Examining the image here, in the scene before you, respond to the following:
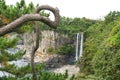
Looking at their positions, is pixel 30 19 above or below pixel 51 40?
above

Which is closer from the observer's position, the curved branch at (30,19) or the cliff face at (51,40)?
the curved branch at (30,19)

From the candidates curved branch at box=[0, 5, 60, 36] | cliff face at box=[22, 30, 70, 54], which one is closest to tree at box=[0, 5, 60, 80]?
curved branch at box=[0, 5, 60, 36]

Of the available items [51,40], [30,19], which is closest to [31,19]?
[30,19]

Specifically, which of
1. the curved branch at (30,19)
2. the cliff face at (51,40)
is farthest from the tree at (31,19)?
the cliff face at (51,40)

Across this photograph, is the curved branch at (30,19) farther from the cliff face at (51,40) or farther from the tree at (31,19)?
the cliff face at (51,40)

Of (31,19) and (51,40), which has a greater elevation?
(31,19)

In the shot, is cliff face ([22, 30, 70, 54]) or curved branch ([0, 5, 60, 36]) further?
cliff face ([22, 30, 70, 54])

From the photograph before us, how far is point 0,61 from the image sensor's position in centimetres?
950

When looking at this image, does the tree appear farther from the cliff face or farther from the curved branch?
the cliff face

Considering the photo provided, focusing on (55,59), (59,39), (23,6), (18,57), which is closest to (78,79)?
(18,57)

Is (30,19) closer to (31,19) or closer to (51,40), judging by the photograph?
(31,19)

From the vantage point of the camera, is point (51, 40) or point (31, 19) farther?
point (51, 40)

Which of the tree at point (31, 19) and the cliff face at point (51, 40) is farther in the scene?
the cliff face at point (51, 40)

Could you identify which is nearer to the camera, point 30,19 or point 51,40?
point 30,19
